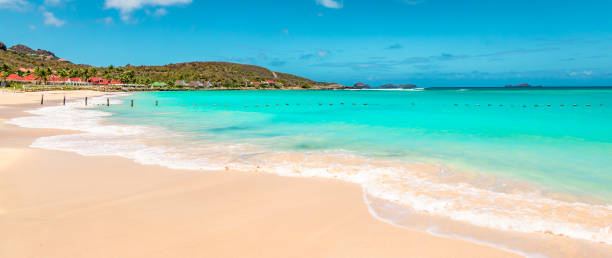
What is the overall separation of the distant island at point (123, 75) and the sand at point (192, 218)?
254ft

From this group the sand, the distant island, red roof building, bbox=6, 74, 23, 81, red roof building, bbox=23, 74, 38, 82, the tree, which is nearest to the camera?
the sand

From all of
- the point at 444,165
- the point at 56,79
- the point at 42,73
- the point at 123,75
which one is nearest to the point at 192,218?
the point at 444,165

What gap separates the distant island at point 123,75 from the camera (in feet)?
263

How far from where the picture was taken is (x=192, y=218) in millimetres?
4871

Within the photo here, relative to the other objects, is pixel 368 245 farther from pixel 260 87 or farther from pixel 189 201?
pixel 260 87

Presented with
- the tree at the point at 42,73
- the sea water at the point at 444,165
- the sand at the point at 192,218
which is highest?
the tree at the point at 42,73

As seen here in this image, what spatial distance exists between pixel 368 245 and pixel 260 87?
166m

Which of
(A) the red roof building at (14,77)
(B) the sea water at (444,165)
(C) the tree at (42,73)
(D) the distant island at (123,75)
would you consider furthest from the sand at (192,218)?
(A) the red roof building at (14,77)

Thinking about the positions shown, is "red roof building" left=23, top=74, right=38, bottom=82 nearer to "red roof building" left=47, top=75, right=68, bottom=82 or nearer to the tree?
the tree

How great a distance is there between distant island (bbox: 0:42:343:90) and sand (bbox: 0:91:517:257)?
77.4 meters

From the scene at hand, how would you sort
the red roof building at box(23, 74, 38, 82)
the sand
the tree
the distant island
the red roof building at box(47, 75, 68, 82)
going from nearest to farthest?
the sand → the tree → the red roof building at box(23, 74, 38, 82) → the distant island → the red roof building at box(47, 75, 68, 82)

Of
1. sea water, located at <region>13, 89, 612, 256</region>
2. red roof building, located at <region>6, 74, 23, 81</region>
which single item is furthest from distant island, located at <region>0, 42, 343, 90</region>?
sea water, located at <region>13, 89, 612, 256</region>

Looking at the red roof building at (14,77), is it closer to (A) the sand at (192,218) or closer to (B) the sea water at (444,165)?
(B) the sea water at (444,165)

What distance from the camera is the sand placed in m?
3.97
